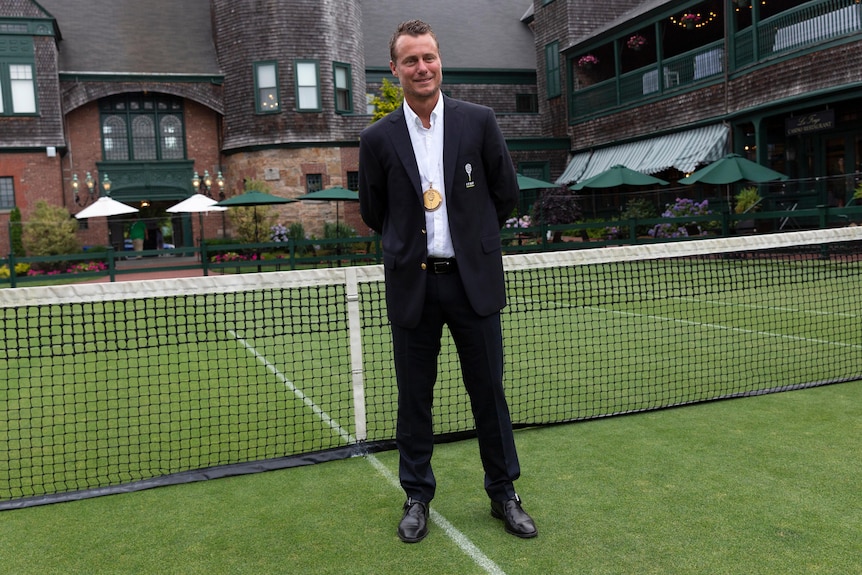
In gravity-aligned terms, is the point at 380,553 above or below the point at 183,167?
below

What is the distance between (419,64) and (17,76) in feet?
108

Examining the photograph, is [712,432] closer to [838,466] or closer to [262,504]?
[838,466]

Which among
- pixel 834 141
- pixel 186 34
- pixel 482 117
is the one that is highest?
pixel 186 34

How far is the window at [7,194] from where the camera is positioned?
103ft

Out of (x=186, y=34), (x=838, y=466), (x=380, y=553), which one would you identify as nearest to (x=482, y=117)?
(x=380, y=553)

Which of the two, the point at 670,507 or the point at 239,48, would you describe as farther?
the point at 239,48

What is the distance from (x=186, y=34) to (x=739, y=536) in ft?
117

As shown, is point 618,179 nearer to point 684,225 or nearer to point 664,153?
point 684,225

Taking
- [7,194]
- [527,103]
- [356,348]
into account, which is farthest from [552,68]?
[356,348]

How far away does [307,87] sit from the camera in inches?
1310

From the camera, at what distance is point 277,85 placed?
32.9 m

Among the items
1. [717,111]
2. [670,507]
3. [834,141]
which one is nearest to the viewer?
[670,507]

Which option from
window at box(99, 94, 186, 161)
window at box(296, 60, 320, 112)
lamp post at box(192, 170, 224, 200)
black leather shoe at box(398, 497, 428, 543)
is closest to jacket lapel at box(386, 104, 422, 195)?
black leather shoe at box(398, 497, 428, 543)

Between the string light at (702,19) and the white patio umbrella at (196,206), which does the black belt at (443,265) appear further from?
the string light at (702,19)
